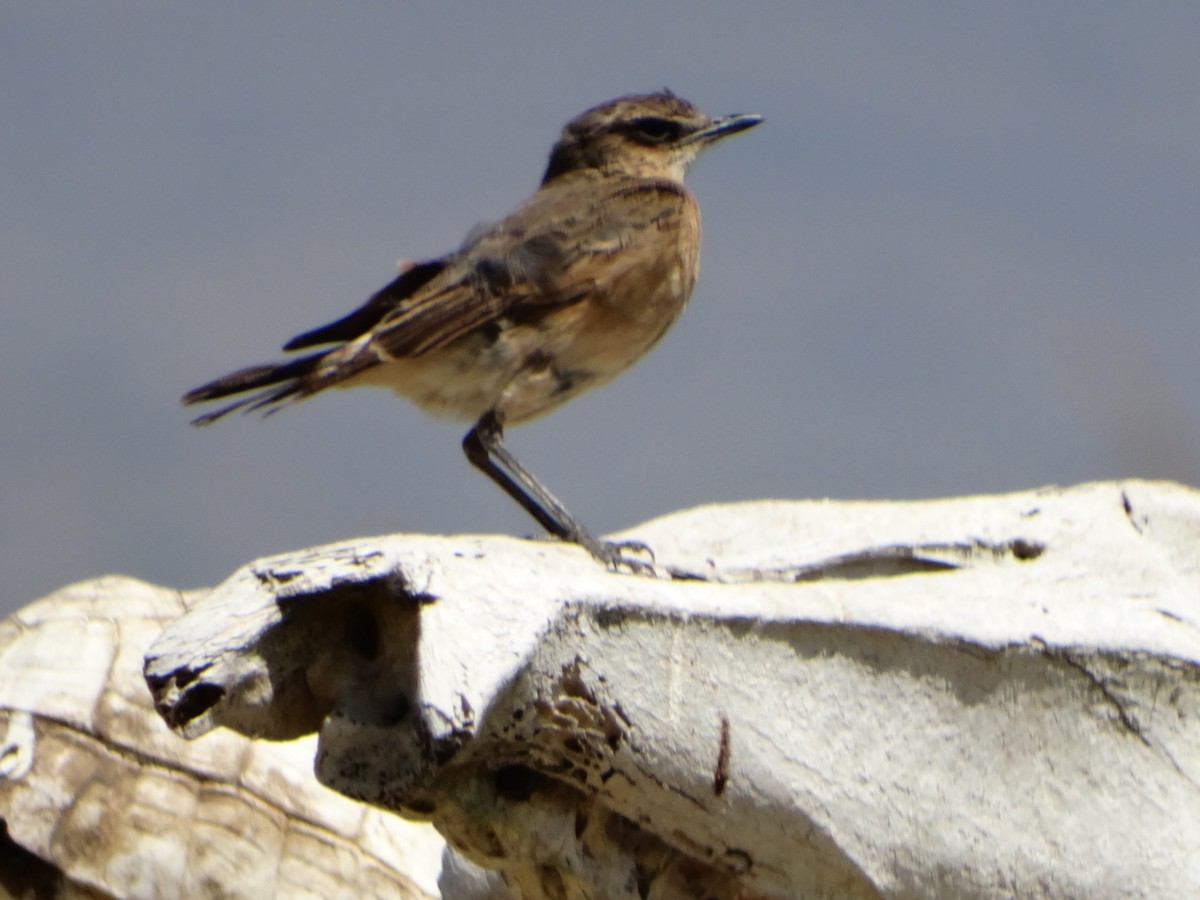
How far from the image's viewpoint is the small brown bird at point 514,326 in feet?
20.3

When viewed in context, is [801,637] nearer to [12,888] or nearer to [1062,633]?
[1062,633]

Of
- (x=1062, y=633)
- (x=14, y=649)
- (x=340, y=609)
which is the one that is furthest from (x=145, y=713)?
(x=1062, y=633)

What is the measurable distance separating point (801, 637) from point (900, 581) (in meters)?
0.51

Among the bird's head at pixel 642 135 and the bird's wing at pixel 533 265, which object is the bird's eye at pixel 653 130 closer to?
the bird's head at pixel 642 135

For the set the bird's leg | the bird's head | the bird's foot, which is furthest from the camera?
the bird's head

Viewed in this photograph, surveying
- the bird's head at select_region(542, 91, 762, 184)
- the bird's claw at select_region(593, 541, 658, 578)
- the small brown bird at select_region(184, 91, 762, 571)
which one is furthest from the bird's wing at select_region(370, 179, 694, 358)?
the bird's claw at select_region(593, 541, 658, 578)

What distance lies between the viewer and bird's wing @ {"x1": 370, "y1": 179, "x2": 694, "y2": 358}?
625 centimetres

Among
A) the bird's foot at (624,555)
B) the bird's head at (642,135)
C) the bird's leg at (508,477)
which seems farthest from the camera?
the bird's head at (642,135)

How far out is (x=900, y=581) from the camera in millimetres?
Result: 4105

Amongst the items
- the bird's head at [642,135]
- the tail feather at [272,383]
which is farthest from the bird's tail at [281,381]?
the bird's head at [642,135]

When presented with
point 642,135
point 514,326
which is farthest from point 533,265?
point 642,135

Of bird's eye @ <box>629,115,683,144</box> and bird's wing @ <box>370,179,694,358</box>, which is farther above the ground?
bird's eye @ <box>629,115,683,144</box>

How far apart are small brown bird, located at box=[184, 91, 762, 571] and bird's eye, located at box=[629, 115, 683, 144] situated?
1192 millimetres

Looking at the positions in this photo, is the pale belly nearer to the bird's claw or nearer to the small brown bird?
the small brown bird
